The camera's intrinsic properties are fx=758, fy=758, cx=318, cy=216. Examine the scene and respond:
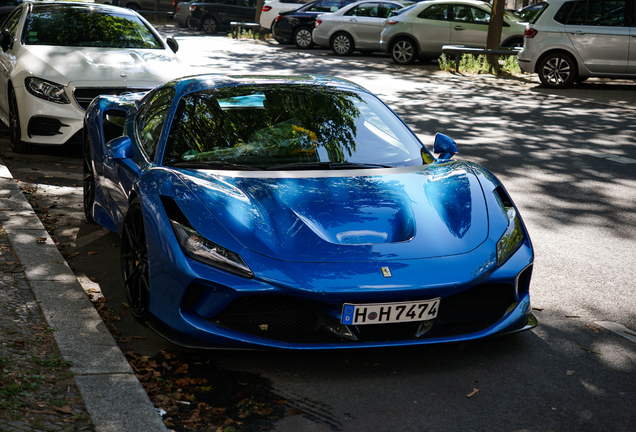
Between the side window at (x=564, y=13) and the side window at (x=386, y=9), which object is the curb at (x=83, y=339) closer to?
the side window at (x=564, y=13)

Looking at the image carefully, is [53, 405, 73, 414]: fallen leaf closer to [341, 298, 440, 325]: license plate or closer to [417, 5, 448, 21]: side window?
[341, 298, 440, 325]: license plate

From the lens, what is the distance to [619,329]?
4.27m

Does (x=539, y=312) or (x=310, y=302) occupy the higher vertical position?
(x=310, y=302)

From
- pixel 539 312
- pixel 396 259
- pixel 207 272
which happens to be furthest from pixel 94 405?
pixel 539 312

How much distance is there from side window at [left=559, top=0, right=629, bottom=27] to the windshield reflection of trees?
1168cm

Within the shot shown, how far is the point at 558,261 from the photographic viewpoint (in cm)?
545

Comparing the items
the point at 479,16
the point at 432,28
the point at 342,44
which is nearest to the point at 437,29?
the point at 432,28

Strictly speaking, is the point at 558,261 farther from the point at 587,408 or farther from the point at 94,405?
the point at 94,405

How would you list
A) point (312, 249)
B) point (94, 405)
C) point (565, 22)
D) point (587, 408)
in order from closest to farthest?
point (94, 405), point (587, 408), point (312, 249), point (565, 22)

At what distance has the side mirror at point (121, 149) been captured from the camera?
483 centimetres

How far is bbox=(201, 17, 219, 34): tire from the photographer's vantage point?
103 feet

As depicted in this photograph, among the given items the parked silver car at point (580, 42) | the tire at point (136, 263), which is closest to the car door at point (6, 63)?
the tire at point (136, 263)

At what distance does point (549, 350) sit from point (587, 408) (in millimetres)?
648

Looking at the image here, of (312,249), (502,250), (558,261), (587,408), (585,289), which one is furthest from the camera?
(558,261)
